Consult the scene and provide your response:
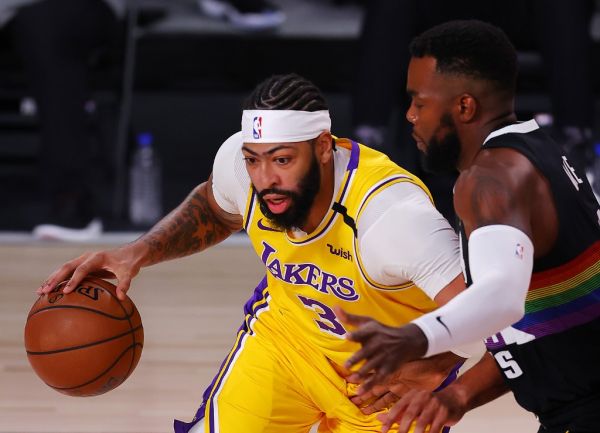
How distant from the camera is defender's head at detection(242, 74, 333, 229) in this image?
311cm

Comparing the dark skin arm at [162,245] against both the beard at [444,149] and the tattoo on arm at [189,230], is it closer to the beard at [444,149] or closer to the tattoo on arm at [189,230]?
the tattoo on arm at [189,230]

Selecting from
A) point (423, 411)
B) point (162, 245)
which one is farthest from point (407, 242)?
point (162, 245)

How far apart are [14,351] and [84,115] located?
2392 mm

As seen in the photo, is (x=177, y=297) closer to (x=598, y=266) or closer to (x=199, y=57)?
(x=199, y=57)

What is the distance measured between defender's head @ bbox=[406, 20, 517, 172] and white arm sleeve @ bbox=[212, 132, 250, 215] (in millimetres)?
889

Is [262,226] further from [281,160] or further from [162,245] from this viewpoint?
[162,245]

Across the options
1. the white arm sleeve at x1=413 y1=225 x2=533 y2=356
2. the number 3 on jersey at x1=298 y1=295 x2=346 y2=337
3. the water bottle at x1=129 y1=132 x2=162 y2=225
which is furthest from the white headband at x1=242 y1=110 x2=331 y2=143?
the water bottle at x1=129 y1=132 x2=162 y2=225

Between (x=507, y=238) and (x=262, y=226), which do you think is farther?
(x=262, y=226)

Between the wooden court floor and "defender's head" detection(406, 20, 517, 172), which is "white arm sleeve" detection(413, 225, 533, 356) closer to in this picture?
"defender's head" detection(406, 20, 517, 172)

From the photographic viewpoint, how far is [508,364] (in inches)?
106

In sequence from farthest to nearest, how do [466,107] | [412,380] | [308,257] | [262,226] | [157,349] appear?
1. [157,349]
2. [262,226]
3. [308,257]
4. [412,380]
5. [466,107]

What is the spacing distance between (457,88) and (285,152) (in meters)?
0.65

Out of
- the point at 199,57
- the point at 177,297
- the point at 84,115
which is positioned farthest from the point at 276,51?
the point at 177,297

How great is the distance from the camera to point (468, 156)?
2.66 m
